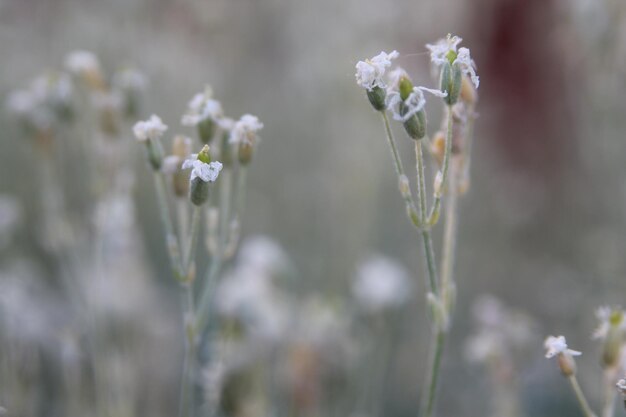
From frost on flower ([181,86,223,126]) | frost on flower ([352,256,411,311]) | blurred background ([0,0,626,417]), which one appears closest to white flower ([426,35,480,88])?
frost on flower ([181,86,223,126])

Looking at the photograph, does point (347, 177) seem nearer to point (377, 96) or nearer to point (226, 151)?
point (226, 151)

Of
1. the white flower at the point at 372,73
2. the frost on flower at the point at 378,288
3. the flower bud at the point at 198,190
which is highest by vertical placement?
the frost on flower at the point at 378,288

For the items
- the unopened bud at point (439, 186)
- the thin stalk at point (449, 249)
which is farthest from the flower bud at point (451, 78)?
the thin stalk at point (449, 249)

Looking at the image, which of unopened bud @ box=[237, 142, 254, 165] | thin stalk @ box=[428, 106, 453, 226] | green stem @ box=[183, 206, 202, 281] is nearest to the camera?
thin stalk @ box=[428, 106, 453, 226]

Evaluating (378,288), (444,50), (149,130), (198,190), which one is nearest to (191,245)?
(198,190)

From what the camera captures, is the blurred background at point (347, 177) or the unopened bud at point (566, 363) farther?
the blurred background at point (347, 177)

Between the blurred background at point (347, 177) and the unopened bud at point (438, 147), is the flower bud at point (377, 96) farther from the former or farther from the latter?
the blurred background at point (347, 177)

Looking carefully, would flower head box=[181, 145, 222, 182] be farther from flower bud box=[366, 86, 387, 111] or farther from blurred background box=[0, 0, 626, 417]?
blurred background box=[0, 0, 626, 417]
